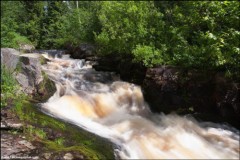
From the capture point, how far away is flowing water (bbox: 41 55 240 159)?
7.93m

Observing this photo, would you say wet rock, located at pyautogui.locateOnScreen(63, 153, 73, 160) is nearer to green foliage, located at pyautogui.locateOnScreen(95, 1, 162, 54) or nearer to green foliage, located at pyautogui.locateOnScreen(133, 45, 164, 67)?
green foliage, located at pyautogui.locateOnScreen(133, 45, 164, 67)

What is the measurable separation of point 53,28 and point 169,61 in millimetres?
17200

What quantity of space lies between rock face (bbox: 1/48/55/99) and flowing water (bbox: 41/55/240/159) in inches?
18.0

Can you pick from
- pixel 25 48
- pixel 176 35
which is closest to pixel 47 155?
pixel 176 35

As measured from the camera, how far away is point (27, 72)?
8.67 meters

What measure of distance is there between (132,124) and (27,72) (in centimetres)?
350

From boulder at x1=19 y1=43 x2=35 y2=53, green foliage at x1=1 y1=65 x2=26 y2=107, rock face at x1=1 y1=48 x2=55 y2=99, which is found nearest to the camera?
green foliage at x1=1 y1=65 x2=26 y2=107

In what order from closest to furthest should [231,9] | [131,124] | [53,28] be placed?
[131,124], [231,9], [53,28]

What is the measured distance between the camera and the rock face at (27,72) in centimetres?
783

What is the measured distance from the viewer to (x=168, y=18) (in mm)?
14906

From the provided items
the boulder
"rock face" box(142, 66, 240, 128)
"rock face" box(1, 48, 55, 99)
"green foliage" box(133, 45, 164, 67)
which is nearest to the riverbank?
"rock face" box(1, 48, 55, 99)

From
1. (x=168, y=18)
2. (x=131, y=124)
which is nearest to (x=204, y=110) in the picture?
(x=131, y=124)

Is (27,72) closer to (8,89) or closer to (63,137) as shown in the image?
(8,89)

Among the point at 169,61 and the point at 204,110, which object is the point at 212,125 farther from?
the point at 169,61
